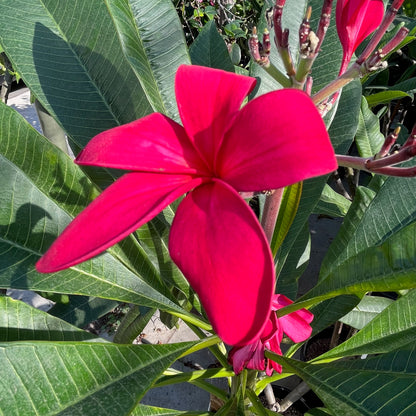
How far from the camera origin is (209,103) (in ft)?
1.41

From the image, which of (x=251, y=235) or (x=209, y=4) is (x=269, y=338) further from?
(x=209, y=4)

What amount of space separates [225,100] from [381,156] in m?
0.16

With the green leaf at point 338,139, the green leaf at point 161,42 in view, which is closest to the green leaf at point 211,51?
the green leaf at point 161,42

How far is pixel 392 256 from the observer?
0.47m

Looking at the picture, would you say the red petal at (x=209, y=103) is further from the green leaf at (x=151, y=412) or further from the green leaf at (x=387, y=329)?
the green leaf at (x=151, y=412)

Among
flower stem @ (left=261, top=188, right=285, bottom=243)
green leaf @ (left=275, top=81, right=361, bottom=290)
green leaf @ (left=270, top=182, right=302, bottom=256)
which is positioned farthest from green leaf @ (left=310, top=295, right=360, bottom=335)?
flower stem @ (left=261, top=188, right=285, bottom=243)

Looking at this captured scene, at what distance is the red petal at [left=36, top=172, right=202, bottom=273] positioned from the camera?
1.20 ft

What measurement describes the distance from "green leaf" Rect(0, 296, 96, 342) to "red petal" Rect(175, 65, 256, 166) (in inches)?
14.4

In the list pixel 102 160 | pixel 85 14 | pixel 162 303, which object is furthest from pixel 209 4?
pixel 102 160

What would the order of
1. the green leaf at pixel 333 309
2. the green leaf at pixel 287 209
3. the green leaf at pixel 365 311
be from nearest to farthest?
the green leaf at pixel 287 209, the green leaf at pixel 333 309, the green leaf at pixel 365 311

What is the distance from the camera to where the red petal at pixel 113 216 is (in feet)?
1.20

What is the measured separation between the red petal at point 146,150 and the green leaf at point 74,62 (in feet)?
1.03

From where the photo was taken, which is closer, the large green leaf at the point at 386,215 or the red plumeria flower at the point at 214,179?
the red plumeria flower at the point at 214,179

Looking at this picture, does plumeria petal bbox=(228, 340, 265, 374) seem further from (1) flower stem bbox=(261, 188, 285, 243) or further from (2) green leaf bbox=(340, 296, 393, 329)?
(2) green leaf bbox=(340, 296, 393, 329)
